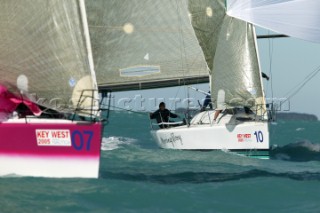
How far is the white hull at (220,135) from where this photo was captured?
63.1 ft

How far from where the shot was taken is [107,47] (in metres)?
20.0

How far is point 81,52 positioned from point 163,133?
1008cm

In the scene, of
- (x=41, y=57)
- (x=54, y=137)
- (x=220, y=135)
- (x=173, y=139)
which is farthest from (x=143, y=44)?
(x=54, y=137)

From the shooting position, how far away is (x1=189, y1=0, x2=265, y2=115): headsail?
1958cm

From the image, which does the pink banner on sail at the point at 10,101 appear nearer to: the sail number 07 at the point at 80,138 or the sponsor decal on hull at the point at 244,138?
the sail number 07 at the point at 80,138

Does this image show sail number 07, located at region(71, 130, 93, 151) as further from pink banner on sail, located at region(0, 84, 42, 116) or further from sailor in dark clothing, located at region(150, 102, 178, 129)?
sailor in dark clothing, located at region(150, 102, 178, 129)

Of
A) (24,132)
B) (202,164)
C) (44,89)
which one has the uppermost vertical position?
(44,89)

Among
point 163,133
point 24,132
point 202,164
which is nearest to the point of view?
point 24,132

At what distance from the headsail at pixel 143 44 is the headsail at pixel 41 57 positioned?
345 inches

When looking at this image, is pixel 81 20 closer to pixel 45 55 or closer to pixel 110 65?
pixel 45 55

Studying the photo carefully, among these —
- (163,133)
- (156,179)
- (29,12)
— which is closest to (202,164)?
(156,179)

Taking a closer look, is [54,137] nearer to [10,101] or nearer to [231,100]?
[10,101]

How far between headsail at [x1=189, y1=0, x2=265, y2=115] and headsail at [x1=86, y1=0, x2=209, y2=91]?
0.85m

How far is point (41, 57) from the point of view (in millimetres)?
11094
